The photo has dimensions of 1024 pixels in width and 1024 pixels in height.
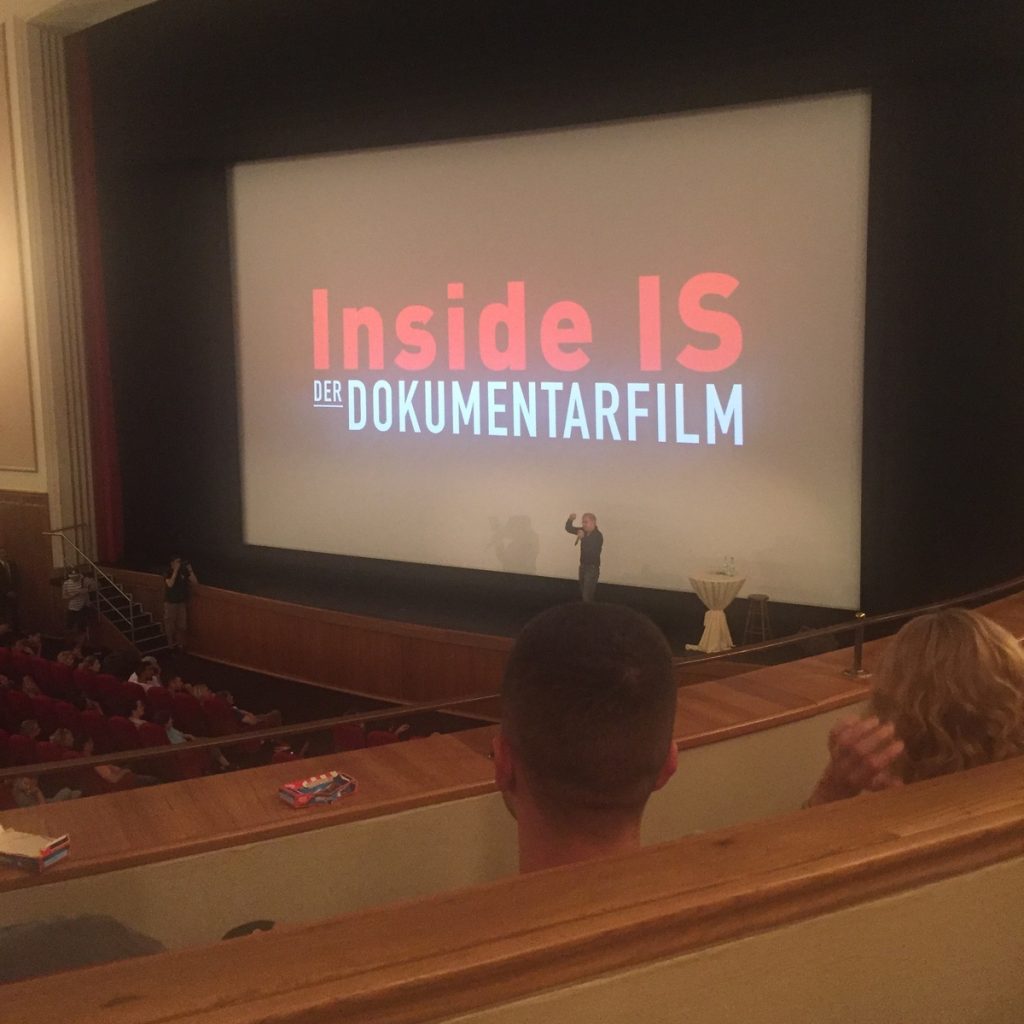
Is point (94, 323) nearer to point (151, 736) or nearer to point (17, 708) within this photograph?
point (17, 708)

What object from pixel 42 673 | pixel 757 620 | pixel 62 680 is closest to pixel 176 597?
pixel 42 673

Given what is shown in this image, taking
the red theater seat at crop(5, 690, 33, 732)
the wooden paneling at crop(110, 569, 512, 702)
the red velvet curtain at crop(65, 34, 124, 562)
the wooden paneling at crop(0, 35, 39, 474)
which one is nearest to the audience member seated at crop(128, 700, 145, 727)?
the red theater seat at crop(5, 690, 33, 732)

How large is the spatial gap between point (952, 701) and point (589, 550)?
6.80m

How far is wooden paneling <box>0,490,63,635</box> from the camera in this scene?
11.7 meters

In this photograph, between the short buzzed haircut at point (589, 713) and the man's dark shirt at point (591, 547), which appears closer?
the short buzzed haircut at point (589, 713)

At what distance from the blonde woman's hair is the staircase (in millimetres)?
9822

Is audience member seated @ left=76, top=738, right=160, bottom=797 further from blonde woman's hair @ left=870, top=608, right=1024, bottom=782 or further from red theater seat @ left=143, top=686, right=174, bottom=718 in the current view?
→ blonde woman's hair @ left=870, top=608, right=1024, bottom=782

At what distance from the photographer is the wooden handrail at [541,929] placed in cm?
81

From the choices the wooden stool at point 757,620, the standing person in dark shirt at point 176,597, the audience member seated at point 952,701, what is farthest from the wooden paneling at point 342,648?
the audience member seated at point 952,701

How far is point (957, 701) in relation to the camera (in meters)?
1.71

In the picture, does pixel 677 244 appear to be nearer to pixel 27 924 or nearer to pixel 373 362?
pixel 373 362

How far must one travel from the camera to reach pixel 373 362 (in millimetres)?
10023

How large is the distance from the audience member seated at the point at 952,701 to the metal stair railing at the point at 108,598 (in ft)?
33.0

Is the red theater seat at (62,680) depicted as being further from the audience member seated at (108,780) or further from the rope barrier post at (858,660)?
the rope barrier post at (858,660)
